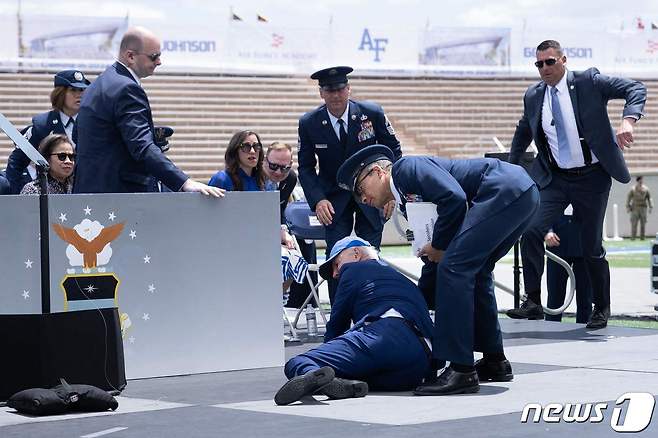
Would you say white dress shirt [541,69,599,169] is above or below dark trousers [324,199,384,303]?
above

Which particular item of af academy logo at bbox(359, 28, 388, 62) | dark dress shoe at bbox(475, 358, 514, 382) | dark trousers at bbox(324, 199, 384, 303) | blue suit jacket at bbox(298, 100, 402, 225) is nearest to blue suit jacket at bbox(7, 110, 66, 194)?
blue suit jacket at bbox(298, 100, 402, 225)

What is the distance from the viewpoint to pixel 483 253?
657 cm

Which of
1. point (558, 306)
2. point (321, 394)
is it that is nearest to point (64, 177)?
point (321, 394)

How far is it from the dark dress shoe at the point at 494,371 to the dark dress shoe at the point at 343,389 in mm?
813

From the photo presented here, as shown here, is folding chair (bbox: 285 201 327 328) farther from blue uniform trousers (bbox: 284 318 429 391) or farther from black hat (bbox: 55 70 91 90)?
blue uniform trousers (bbox: 284 318 429 391)

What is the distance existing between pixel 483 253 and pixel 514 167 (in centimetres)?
51

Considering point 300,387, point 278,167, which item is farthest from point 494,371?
point 278,167

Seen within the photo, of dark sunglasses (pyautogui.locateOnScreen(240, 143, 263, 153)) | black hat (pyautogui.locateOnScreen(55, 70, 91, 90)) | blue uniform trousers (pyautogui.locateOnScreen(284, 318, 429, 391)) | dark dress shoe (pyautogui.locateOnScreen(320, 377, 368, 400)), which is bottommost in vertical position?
dark dress shoe (pyautogui.locateOnScreen(320, 377, 368, 400))

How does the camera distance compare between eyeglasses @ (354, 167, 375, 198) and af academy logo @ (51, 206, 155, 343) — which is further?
af academy logo @ (51, 206, 155, 343)

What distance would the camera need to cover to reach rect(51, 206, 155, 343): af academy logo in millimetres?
7180

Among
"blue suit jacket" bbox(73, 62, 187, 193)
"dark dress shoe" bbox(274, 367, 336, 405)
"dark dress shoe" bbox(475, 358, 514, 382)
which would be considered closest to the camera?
"dark dress shoe" bbox(274, 367, 336, 405)

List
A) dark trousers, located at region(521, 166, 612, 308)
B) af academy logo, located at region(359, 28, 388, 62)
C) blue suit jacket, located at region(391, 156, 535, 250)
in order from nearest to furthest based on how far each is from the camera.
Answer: blue suit jacket, located at region(391, 156, 535, 250) → dark trousers, located at region(521, 166, 612, 308) → af academy logo, located at region(359, 28, 388, 62)

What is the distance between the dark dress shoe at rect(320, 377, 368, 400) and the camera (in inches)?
246

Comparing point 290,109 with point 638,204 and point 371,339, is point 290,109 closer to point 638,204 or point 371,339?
point 638,204
